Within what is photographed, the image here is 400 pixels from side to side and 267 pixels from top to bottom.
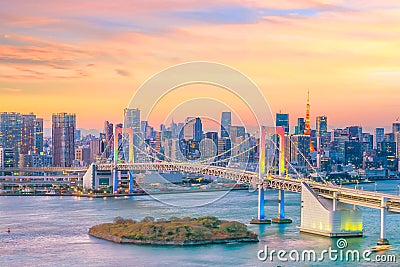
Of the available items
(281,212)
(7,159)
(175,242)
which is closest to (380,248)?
(175,242)

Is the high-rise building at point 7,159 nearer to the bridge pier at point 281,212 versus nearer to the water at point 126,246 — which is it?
the water at point 126,246

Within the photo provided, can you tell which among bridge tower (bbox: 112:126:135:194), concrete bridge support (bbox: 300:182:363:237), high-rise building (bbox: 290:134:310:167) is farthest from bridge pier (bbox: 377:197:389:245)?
high-rise building (bbox: 290:134:310:167)

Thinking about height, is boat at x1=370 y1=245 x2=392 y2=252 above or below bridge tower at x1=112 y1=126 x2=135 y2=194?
below

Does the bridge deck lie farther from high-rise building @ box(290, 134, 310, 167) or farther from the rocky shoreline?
high-rise building @ box(290, 134, 310, 167)

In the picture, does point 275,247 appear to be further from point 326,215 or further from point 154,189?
point 154,189

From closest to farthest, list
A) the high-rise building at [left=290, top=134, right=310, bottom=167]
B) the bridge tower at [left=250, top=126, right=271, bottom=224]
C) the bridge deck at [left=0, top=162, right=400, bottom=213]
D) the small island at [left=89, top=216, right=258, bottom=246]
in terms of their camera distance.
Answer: the small island at [left=89, top=216, right=258, bottom=246] < the bridge deck at [left=0, top=162, right=400, bottom=213] < the bridge tower at [left=250, top=126, right=271, bottom=224] < the high-rise building at [left=290, top=134, right=310, bottom=167]

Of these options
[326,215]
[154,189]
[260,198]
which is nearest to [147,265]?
[326,215]

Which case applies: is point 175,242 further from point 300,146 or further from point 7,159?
point 300,146
